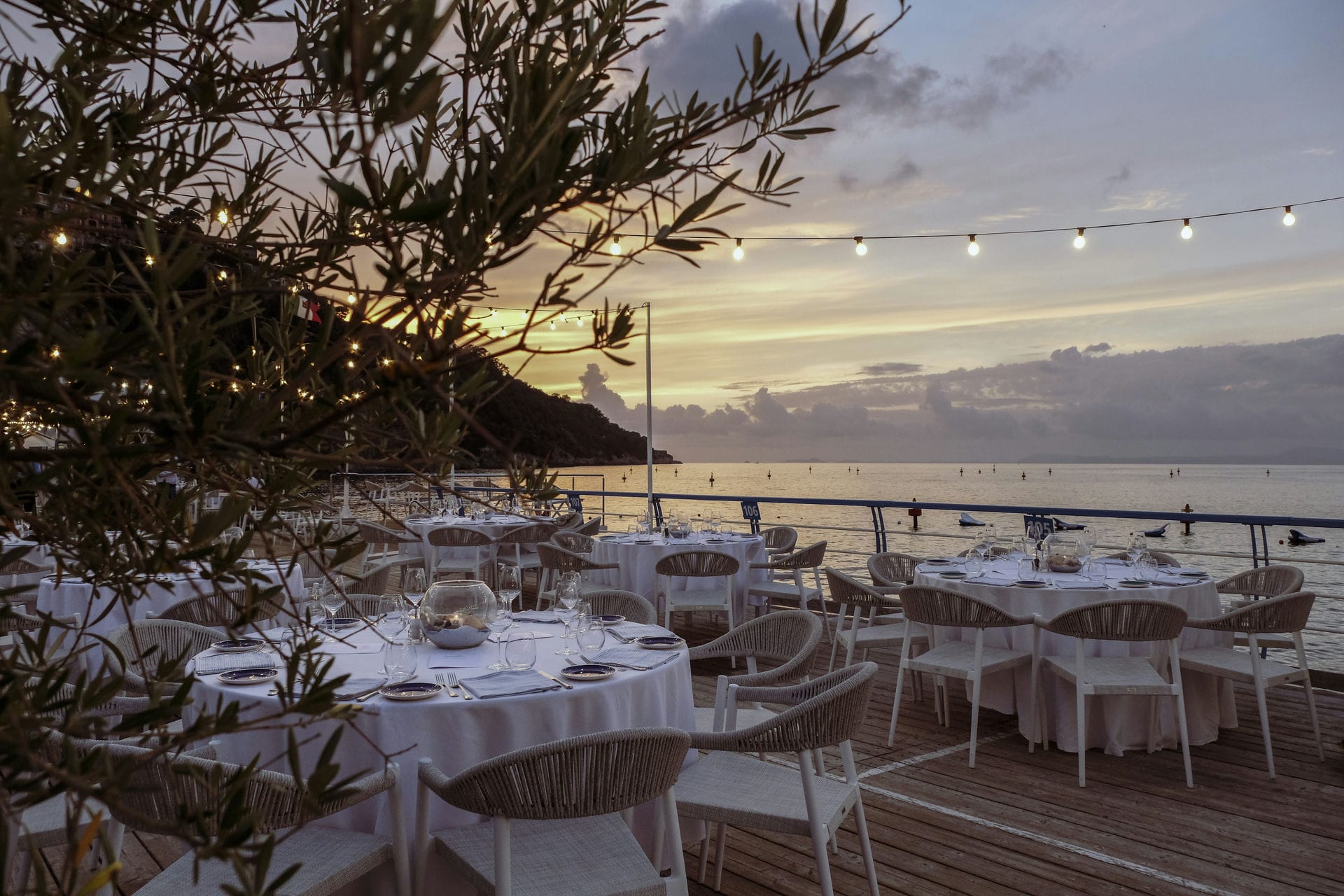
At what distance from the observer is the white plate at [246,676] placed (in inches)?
109

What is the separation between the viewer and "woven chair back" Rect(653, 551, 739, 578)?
20.4 ft

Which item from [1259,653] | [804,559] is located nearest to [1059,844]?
[1259,653]

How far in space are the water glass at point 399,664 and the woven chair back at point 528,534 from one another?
5.34 meters

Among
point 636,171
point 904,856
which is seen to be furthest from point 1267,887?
point 636,171

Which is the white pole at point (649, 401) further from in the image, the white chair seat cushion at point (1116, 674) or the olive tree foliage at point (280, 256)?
the olive tree foliage at point (280, 256)

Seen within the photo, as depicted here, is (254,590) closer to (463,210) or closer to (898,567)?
(463,210)

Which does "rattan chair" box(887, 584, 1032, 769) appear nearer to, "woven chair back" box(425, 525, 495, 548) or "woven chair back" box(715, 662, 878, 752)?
"woven chair back" box(715, 662, 878, 752)

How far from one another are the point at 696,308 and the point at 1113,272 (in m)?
5.89

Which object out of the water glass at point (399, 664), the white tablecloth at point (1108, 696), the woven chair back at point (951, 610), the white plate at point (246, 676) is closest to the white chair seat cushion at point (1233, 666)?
the white tablecloth at point (1108, 696)

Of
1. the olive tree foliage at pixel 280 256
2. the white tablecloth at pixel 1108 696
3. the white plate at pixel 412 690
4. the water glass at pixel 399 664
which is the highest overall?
the olive tree foliage at pixel 280 256

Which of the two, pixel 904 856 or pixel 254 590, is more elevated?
pixel 254 590

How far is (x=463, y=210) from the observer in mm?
639

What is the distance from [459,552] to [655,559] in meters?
3.02

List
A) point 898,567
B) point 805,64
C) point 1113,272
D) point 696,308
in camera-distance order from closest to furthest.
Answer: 1. point 805,64
2. point 898,567
3. point 696,308
4. point 1113,272
